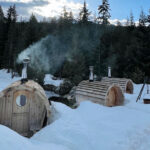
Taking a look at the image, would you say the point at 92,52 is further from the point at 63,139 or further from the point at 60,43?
the point at 63,139

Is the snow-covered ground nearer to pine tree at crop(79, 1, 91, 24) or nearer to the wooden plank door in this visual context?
the wooden plank door

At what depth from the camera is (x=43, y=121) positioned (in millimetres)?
5074

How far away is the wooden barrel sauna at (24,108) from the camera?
15.6ft

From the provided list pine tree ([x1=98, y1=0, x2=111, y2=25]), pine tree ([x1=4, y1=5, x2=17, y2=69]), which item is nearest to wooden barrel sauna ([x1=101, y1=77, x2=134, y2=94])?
pine tree ([x1=98, y1=0, x2=111, y2=25])

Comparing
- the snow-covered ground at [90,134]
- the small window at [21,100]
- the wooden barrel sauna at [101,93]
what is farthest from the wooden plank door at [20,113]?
the wooden barrel sauna at [101,93]

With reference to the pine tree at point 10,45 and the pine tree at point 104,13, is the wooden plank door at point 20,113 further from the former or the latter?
the pine tree at point 104,13

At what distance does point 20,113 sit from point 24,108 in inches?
8.8

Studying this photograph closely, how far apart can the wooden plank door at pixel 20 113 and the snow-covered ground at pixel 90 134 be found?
4.86 ft

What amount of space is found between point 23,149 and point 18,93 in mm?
2862

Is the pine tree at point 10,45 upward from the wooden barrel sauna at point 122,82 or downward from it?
upward

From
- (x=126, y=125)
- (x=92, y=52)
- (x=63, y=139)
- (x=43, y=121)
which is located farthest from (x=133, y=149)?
(x=92, y=52)

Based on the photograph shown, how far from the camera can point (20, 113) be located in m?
4.91

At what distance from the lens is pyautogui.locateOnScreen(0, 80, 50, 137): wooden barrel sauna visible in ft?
15.6

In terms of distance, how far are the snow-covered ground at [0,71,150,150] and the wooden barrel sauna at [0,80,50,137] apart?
1072 millimetres
